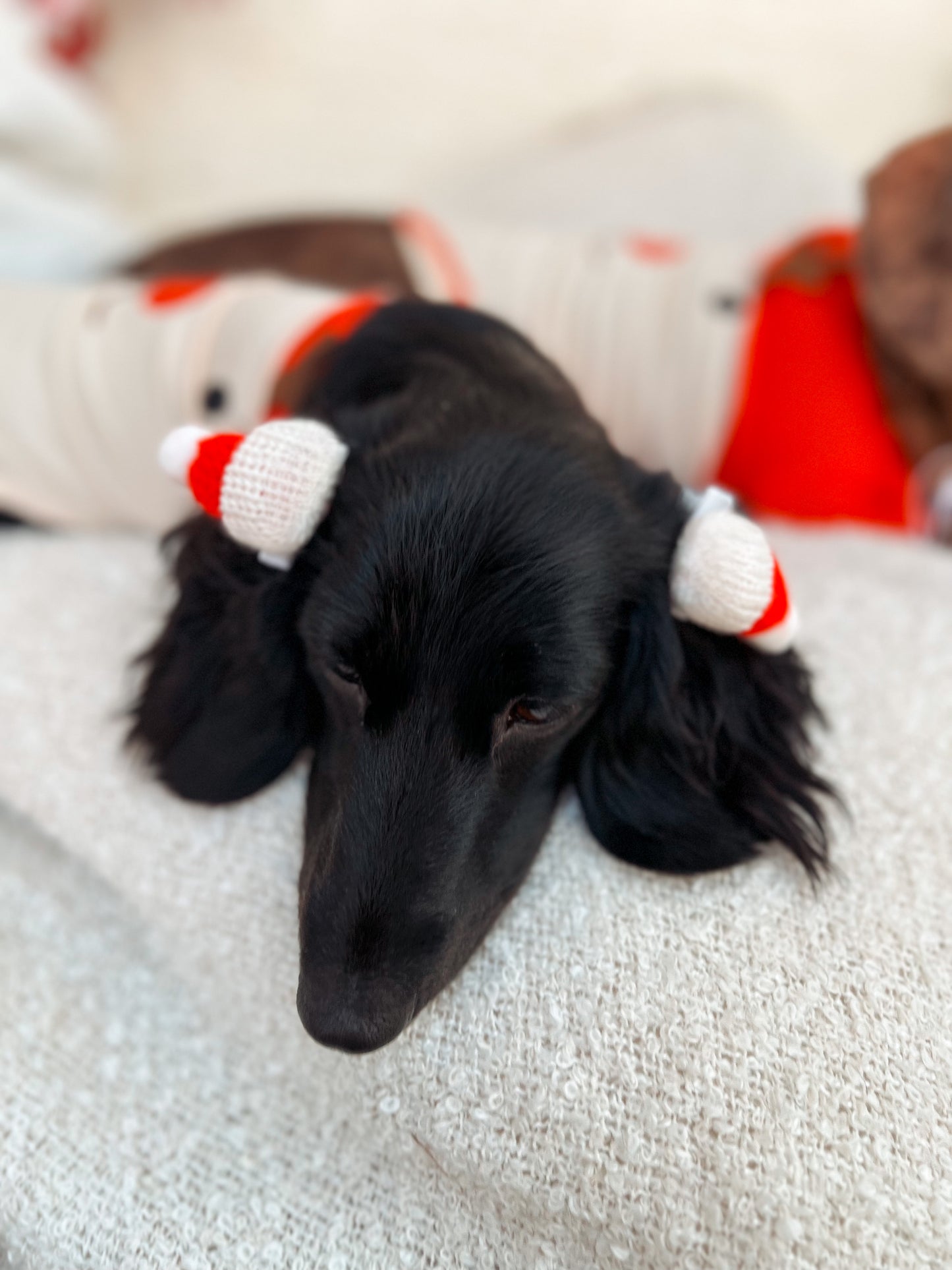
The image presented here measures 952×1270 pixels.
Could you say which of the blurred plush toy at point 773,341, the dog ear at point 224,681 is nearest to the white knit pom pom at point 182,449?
the dog ear at point 224,681

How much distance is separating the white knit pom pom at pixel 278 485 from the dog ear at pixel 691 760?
302mm

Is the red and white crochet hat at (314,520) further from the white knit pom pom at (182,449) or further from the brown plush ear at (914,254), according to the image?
the brown plush ear at (914,254)

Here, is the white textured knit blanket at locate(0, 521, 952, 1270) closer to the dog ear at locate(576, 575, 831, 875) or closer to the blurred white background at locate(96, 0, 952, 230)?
the dog ear at locate(576, 575, 831, 875)

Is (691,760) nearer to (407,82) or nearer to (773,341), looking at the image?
(773,341)

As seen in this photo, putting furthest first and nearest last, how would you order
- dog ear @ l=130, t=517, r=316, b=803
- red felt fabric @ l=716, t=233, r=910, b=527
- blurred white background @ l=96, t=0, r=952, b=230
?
1. blurred white background @ l=96, t=0, r=952, b=230
2. red felt fabric @ l=716, t=233, r=910, b=527
3. dog ear @ l=130, t=517, r=316, b=803

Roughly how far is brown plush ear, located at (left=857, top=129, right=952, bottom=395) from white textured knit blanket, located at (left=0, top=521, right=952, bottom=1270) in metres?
0.61

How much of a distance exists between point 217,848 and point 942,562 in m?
1.04

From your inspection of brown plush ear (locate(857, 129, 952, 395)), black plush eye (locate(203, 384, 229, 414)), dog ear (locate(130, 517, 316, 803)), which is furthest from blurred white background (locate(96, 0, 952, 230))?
dog ear (locate(130, 517, 316, 803))

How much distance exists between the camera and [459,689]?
30.0 inches

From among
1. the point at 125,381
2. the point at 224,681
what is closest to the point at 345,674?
the point at 224,681

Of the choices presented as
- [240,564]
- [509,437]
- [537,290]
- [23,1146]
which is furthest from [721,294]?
[23,1146]

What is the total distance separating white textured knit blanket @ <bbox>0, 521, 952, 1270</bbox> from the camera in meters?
0.73

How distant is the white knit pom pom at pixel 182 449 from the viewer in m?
0.84

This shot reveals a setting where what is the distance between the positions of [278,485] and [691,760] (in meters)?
0.45
